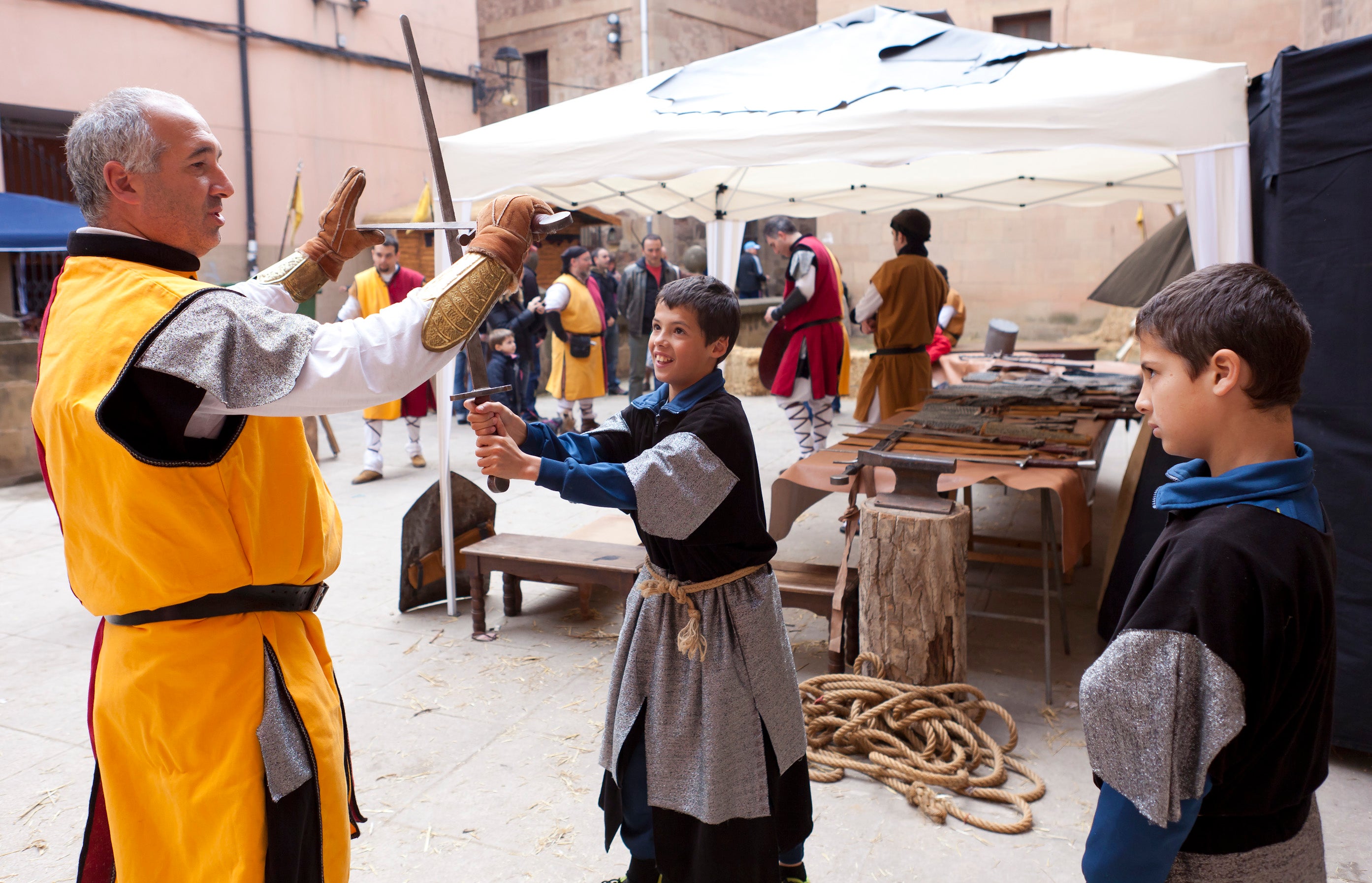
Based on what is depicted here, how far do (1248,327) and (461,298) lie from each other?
3.63 ft

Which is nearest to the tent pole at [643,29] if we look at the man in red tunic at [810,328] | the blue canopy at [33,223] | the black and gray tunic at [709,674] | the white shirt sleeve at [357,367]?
the blue canopy at [33,223]

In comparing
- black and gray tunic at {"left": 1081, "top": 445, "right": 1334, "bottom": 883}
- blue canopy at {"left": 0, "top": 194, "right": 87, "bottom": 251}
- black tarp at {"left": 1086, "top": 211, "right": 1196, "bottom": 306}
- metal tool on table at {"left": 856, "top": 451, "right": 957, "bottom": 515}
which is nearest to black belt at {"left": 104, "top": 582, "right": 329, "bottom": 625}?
black and gray tunic at {"left": 1081, "top": 445, "right": 1334, "bottom": 883}

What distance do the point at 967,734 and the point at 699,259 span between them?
7.74 meters

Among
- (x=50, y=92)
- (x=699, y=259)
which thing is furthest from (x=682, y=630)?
(x=50, y=92)

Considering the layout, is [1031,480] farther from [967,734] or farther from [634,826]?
[634,826]

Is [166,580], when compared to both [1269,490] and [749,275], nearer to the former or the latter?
[1269,490]

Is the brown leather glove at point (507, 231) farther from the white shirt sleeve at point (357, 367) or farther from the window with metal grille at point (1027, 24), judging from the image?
the window with metal grille at point (1027, 24)

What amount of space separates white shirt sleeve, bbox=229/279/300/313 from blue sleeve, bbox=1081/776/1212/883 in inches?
65.6

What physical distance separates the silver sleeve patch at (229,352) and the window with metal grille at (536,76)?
18.7 m

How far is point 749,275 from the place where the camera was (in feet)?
41.1

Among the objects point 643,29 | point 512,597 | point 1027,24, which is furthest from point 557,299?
point 643,29

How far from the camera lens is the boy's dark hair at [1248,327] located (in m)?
1.19

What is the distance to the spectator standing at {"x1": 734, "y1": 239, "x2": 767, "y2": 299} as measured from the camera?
12297 millimetres

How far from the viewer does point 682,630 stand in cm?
201
